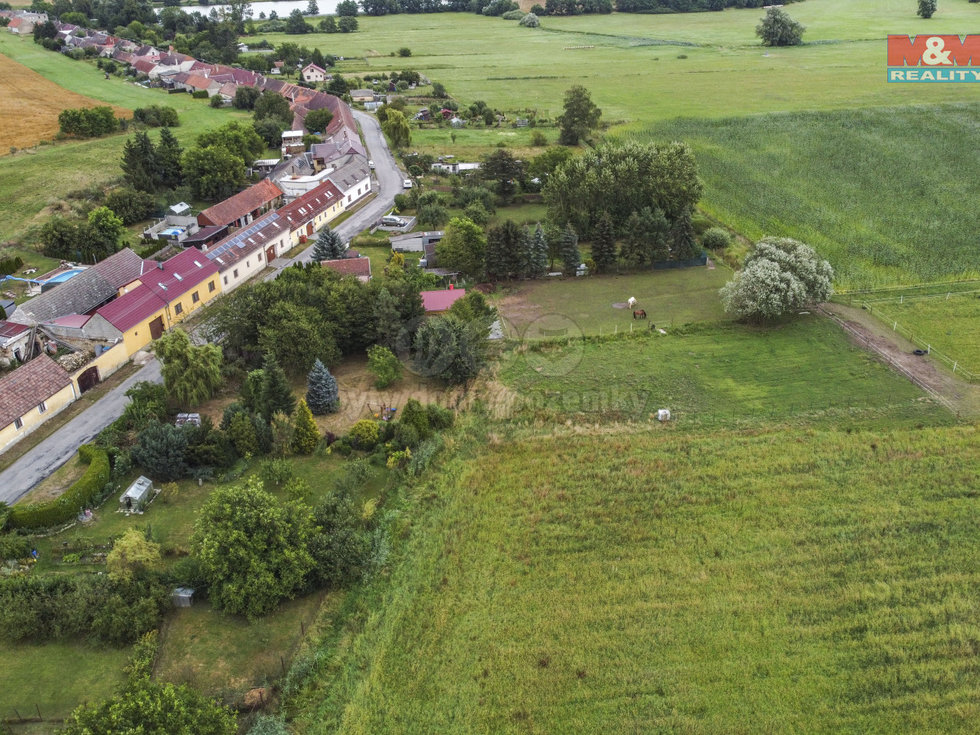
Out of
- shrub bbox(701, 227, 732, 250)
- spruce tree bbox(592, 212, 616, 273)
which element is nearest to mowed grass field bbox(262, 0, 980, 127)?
shrub bbox(701, 227, 732, 250)

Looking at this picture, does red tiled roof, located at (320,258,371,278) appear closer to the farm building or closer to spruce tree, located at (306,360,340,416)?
the farm building

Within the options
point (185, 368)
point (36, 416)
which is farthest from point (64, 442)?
point (185, 368)

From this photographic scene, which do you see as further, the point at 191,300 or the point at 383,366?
the point at 191,300

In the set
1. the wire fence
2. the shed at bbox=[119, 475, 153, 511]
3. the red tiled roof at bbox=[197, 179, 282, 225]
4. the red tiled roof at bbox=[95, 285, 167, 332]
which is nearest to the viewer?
Result: the shed at bbox=[119, 475, 153, 511]

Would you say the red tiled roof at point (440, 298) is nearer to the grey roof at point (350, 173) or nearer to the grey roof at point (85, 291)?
the grey roof at point (85, 291)

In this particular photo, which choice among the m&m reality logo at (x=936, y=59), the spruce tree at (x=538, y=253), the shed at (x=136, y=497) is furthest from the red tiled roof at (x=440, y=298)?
the m&m reality logo at (x=936, y=59)

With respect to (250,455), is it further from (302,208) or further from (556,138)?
(556,138)

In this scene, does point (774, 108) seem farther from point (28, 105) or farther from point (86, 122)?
point (28, 105)
